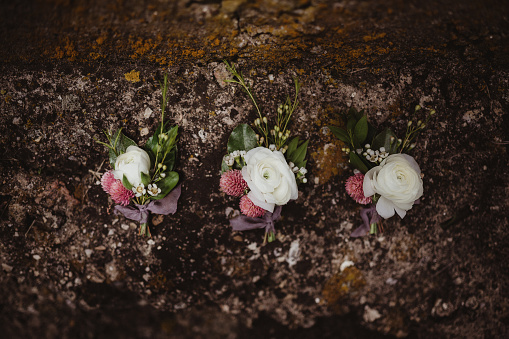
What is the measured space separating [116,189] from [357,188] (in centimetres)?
93

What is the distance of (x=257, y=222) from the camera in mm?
1237

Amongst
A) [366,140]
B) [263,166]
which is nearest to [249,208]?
[263,166]

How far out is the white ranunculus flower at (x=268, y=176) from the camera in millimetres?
1064

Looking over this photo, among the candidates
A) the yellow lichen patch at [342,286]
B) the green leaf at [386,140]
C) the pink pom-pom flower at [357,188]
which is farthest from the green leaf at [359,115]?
the yellow lichen patch at [342,286]

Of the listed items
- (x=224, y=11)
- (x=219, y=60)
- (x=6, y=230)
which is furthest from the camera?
(x=6, y=230)

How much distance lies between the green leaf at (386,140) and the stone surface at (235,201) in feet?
0.26

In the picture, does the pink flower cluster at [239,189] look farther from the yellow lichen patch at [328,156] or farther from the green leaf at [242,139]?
the yellow lichen patch at [328,156]

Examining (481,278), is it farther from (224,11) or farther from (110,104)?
(110,104)

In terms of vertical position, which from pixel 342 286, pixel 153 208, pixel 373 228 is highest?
pixel 153 208

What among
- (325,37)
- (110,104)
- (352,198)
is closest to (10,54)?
(110,104)

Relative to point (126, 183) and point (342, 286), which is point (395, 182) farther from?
point (126, 183)

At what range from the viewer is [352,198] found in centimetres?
131

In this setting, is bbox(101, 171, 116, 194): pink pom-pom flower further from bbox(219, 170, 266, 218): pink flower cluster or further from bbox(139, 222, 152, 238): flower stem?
bbox(219, 170, 266, 218): pink flower cluster

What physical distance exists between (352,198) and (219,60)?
798 millimetres
